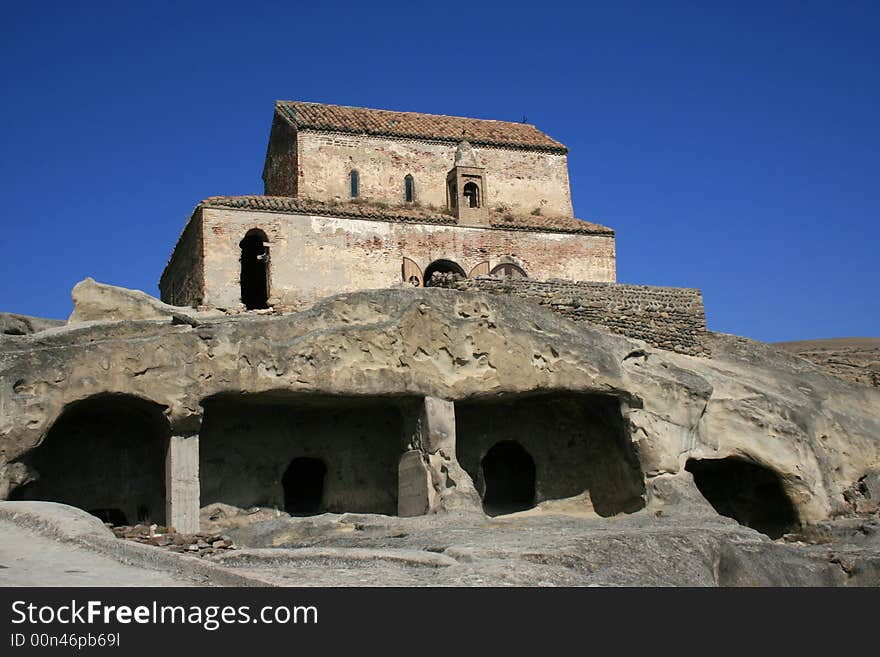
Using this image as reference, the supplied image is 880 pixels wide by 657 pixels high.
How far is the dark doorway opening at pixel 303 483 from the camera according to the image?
68.4 feet

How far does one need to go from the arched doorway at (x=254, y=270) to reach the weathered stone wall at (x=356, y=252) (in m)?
0.43

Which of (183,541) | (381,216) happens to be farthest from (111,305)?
(381,216)

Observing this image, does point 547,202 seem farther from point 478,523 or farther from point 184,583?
point 184,583

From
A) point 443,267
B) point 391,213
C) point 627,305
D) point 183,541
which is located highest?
point 391,213

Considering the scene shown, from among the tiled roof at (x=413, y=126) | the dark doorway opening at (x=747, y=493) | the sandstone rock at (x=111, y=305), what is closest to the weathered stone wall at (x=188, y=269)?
the tiled roof at (x=413, y=126)

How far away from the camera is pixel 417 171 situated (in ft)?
105

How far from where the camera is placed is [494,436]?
20.9m

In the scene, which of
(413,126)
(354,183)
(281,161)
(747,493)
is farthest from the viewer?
(413,126)

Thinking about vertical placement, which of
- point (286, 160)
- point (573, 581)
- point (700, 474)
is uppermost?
point (286, 160)

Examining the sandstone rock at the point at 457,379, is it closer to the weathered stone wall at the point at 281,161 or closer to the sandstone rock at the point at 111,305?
the sandstone rock at the point at 111,305

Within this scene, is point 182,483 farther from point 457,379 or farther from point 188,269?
point 188,269

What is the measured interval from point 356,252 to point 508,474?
28.3 ft
